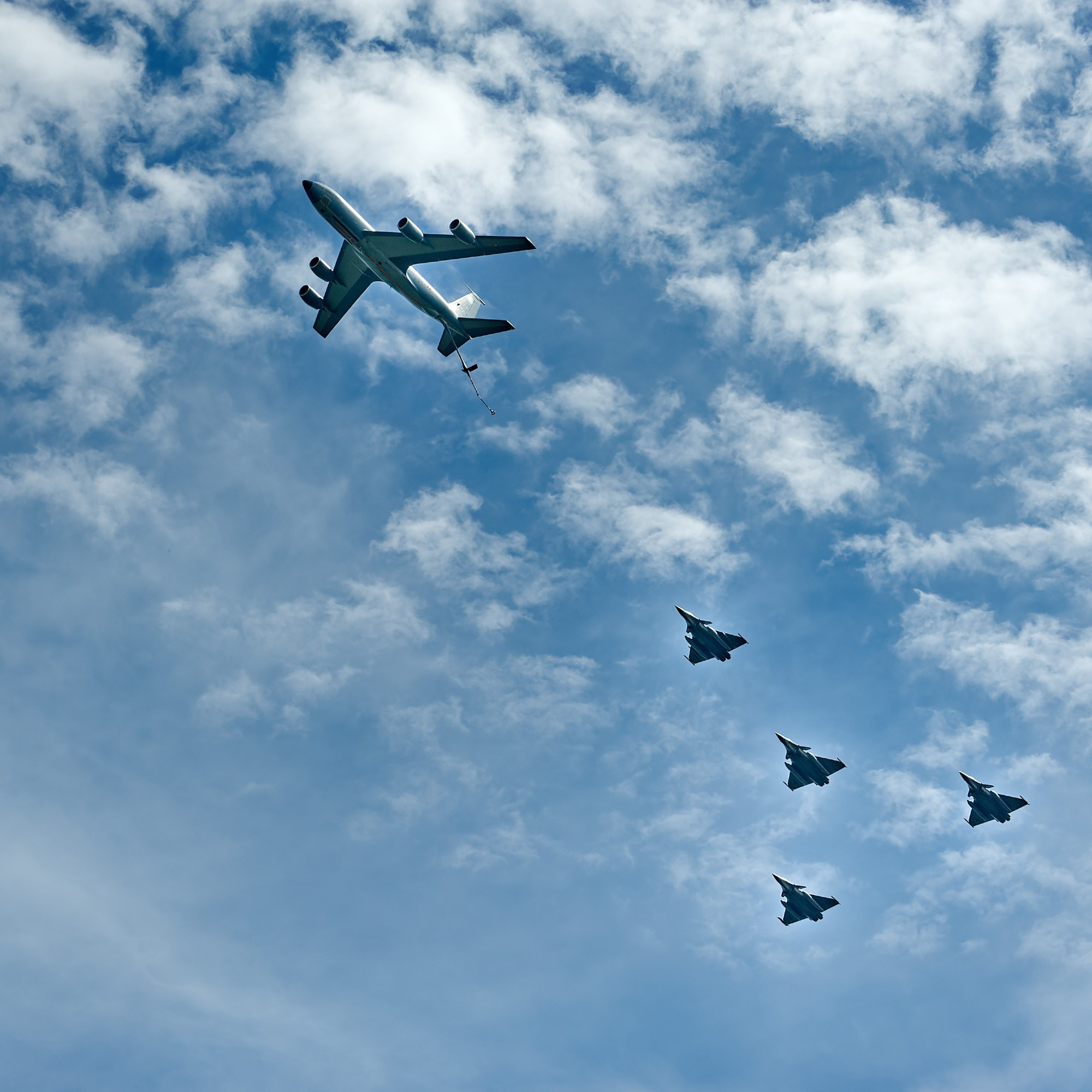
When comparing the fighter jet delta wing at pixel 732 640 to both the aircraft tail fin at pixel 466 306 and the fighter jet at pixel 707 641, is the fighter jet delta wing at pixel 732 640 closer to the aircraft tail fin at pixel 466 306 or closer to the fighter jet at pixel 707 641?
the fighter jet at pixel 707 641

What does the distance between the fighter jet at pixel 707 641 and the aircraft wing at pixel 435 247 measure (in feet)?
150

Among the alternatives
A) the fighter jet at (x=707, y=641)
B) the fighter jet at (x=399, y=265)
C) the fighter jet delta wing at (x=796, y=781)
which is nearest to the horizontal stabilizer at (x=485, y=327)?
the fighter jet at (x=399, y=265)

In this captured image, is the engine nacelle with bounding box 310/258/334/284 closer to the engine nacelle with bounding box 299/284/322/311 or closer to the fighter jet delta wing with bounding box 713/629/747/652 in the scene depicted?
the engine nacelle with bounding box 299/284/322/311

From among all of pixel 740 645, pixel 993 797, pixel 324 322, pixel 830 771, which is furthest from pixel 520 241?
pixel 993 797

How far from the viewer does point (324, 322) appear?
91500 mm

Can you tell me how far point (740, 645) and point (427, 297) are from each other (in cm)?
5024

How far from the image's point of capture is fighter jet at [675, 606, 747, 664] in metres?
99.7

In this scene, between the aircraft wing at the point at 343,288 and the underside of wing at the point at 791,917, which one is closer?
the aircraft wing at the point at 343,288

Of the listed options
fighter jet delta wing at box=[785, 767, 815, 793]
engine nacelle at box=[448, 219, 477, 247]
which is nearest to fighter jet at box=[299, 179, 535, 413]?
engine nacelle at box=[448, 219, 477, 247]

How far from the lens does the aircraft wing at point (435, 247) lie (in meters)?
75.2

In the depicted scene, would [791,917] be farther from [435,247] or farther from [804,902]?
[435,247]

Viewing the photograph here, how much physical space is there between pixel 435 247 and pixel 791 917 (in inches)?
3331

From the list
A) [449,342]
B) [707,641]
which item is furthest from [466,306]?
[707,641]

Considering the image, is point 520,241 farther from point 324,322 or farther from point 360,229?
point 324,322
